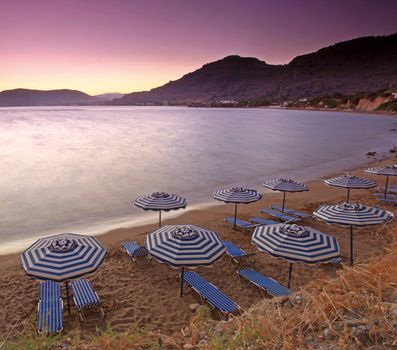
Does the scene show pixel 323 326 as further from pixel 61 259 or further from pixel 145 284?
pixel 145 284

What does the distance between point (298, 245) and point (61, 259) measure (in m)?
5.07

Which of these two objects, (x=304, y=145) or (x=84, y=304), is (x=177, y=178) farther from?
(x=304, y=145)

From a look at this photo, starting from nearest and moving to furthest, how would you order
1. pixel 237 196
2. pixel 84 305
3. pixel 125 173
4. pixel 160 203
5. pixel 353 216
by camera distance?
1. pixel 84 305
2. pixel 353 216
3. pixel 160 203
4. pixel 237 196
5. pixel 125 173

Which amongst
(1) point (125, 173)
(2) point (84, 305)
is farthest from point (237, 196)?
(1) point (125, 173)

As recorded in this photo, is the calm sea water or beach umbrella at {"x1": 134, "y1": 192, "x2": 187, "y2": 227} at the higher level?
beach umbrella at {"x1": 134, "y1": 192, "x2": 187, "y2": 227}

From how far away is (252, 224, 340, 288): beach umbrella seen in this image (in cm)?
729

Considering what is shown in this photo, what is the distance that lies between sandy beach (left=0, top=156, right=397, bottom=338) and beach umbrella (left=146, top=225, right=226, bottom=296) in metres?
0.89

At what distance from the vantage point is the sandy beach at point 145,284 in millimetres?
7145

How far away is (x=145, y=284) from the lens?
8.76 meters

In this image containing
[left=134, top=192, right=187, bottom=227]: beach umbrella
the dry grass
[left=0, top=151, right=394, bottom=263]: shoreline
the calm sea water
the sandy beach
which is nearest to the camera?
the dry grass

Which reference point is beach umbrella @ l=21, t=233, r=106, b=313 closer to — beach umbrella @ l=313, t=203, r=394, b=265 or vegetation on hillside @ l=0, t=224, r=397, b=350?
vegetation on hillside @ l=0, t=224, r=397, b=350

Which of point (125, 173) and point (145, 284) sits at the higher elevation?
point (145, 284)

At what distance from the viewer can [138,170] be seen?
2728 centimetres

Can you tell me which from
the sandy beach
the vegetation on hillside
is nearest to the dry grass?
the vegetation on hillside
